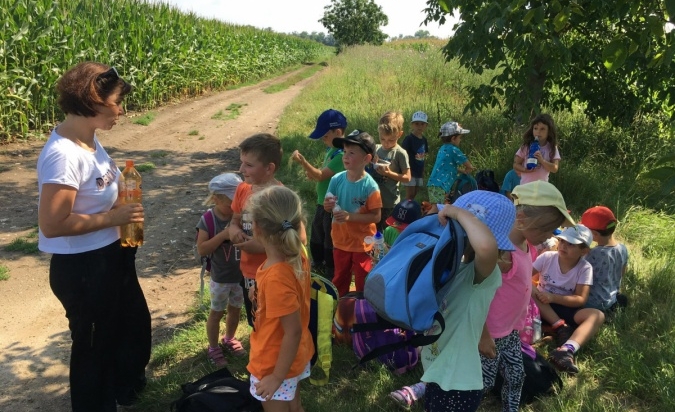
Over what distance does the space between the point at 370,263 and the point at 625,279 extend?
2337mm

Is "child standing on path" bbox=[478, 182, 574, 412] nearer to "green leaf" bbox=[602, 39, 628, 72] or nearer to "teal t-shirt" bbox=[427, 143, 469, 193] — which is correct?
"green leaf" bbox=[602, 39, 628, 72]

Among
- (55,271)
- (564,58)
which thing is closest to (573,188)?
(564,58)

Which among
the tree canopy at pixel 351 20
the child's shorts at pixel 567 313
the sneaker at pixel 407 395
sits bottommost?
the sneaker at pixel 407 395

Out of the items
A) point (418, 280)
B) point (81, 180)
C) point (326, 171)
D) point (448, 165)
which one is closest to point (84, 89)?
point (81, 180)

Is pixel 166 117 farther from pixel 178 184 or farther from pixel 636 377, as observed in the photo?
pixel 636 377

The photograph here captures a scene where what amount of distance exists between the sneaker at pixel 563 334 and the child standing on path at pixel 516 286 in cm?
109

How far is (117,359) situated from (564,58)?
500 cm

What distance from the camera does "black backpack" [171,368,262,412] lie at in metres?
2.83

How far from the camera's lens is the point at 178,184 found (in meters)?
8.17

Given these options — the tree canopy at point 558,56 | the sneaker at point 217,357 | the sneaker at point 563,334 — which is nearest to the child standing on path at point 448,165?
the tree canopy at point 558,56

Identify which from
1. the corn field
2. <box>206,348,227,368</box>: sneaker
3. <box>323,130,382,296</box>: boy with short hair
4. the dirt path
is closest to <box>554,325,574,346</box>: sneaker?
<box>323,130,382,296</box>: boy with short hair

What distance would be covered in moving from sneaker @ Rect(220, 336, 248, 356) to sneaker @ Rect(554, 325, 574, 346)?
230cm

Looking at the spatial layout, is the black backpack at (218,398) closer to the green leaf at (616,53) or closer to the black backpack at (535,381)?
the black backpack at (535,381)

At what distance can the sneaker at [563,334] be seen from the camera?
3789 mm
